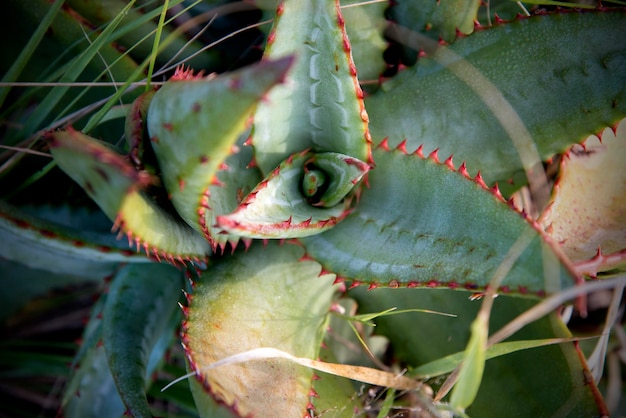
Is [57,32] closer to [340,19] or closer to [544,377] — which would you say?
[340,19]

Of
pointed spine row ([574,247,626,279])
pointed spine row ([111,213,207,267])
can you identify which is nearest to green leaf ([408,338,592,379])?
pointed spine row ([574,247,626,279])

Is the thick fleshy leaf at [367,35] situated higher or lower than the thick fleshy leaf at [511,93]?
higher

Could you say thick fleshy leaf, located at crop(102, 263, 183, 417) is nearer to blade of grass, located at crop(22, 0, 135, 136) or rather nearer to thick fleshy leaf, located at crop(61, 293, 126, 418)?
thick fleshy leaf, located at crop(61, 293, 126, 418)

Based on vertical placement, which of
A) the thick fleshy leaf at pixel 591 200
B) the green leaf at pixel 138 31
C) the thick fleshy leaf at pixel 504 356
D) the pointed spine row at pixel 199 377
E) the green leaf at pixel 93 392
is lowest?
the thick fleshy leaf at pixel 504 356

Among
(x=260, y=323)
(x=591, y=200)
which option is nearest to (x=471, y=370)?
(x=260, y=323)

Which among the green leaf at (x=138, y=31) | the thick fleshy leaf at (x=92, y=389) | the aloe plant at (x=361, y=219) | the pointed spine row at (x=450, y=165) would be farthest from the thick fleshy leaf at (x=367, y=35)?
the thick fleshy leaf at (x=92, y=389)

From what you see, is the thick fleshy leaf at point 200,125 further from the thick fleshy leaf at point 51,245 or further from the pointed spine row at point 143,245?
the thick fleshy leaf at point 51,245

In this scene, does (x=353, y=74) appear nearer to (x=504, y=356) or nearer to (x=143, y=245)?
(x=143, y=245)

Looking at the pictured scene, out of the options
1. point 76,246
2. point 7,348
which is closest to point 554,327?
point 76,246
